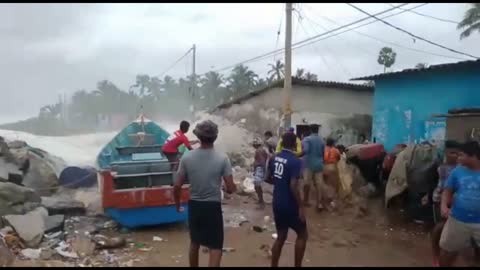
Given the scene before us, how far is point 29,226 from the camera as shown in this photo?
672 cm

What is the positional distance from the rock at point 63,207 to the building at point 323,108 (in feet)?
36.6

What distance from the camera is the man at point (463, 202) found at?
434 centimetres

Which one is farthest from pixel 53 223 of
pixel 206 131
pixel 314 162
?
pixel 314 162

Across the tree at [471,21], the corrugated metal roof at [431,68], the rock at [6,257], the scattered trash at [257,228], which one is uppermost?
the tree at [471,21]

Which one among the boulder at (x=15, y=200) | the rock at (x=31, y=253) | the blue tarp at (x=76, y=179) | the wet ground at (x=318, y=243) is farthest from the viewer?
the blue tarp at (x=76, y=179)

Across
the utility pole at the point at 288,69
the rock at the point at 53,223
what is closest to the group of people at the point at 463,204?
the rock at the point at 53,223

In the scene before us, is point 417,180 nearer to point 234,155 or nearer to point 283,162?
point 283,162

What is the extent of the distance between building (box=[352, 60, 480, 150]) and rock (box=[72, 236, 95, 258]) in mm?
6317

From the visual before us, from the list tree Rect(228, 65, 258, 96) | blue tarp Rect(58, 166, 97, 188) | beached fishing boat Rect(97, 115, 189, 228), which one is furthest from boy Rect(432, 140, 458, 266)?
tree Rect(228, 65, 258, 96)

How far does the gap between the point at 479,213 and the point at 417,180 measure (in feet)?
11.1

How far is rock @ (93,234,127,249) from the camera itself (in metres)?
6.48

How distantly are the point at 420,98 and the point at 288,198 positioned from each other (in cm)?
791

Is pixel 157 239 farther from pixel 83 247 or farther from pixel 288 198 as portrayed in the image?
pixel 288 198

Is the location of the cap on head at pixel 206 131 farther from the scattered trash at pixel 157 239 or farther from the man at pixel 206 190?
the scattered trash at pixel 157 239
